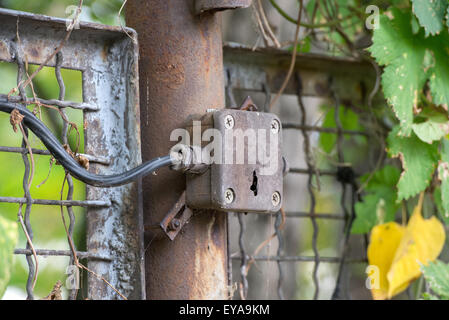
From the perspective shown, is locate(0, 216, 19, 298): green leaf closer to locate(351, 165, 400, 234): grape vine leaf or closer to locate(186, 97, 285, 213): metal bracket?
locate(186, 97, 285, 213): metal bracket

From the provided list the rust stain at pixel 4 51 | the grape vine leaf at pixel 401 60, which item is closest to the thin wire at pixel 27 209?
the rust stain at pixel 4 51

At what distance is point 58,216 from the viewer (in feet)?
4.18

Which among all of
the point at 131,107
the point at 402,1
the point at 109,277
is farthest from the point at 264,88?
the point at 109,277

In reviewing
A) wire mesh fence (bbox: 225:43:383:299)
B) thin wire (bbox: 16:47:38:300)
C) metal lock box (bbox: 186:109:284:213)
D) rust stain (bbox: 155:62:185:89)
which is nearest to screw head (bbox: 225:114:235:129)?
metal lock box (bbox: 186:109:284:213)

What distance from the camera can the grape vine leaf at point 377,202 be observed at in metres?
1.49

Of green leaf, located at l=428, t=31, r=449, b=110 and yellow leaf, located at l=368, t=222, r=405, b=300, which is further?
yellow leaf, located at l=368, t=222, r=405, b=300

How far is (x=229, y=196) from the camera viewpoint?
37.2 inches

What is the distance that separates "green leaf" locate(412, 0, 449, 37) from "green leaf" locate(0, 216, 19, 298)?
2.75 ft

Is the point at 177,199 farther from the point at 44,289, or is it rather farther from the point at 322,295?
the point at 322,295

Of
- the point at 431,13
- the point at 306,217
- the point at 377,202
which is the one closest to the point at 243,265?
the point at 306,217

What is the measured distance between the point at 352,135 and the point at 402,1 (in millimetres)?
346

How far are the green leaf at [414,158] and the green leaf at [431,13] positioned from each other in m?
0.21

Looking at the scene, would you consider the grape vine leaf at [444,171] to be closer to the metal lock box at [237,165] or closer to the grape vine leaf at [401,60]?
the grape vine leaf at [401,60]

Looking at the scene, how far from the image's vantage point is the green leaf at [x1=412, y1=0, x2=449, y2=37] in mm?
1225
